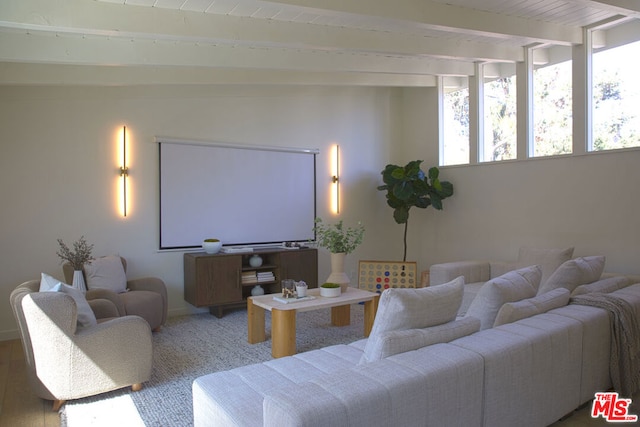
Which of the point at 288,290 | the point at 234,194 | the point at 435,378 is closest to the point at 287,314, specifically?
the point at 288,290

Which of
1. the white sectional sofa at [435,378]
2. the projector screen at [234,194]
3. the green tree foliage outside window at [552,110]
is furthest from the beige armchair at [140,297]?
the green tree foliage outside window at [552,110]

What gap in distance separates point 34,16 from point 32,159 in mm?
2052

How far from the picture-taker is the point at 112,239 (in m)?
5.26

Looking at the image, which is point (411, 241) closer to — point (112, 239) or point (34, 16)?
point (112, 239)

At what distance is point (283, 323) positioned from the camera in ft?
13.1

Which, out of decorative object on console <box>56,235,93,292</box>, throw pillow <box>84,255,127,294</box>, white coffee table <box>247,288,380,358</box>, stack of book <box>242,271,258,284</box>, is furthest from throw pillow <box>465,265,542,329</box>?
throw pillow <box>84,255,127,294</box>

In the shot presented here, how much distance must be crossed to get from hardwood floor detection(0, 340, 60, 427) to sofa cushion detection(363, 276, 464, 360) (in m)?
2.20

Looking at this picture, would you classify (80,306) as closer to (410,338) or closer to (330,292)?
(330,292)

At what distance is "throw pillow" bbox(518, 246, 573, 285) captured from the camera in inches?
185

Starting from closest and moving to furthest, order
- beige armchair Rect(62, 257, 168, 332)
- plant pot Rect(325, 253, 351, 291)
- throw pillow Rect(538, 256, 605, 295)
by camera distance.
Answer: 1. throw pillow Rect(538, 256, 605, 295)
2. beige armchair Rect(62, 257, 168, 332)
3. plant pot Rect(325, 253, 351, 291)

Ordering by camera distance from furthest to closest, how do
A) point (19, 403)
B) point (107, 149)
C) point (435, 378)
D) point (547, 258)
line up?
point (107, 149)
point (547, 258)
point (19, 403)
point (435, 378)

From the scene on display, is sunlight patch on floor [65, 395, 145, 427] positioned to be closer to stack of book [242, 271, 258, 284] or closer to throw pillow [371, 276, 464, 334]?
throw pillow [371, 276, 464, 334]

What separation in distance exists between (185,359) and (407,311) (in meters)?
2.54

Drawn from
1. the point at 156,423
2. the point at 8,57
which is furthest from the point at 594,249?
the point at 8,57
